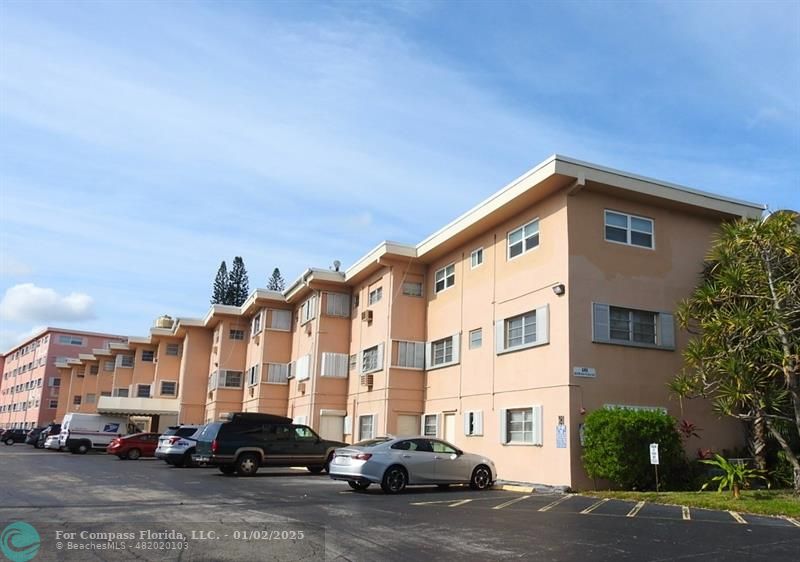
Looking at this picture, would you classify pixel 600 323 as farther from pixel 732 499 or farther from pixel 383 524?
pixel 383 524

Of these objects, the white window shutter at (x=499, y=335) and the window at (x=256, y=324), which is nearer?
the white window shutter at (x=499, y=335)

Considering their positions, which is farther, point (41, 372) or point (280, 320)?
point (41, 372)

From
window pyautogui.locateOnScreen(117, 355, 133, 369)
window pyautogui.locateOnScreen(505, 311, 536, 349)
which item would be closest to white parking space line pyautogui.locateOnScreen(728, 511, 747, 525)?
window pyautogui.locateOnScreen(505, 311, 536, 349)

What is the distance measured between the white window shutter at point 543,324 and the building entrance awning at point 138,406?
3515 cm

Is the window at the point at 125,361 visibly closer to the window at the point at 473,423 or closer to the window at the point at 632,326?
the window at the point at 473,423

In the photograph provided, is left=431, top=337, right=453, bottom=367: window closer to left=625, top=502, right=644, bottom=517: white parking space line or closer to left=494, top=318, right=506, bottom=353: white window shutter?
left=494, top=318, right=506, bottom=353: white window shutter

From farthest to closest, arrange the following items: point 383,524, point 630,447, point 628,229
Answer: point 628,229
point 630,447
point 383,524

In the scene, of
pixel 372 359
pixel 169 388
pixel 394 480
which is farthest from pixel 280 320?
pixel 394 480

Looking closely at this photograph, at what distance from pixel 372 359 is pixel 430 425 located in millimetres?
4194

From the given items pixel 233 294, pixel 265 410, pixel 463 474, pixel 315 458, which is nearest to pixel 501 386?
pixel 463 474

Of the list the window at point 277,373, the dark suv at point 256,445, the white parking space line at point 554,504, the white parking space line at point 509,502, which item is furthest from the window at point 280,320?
the white parking space line at point 509,502

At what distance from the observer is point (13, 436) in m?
60.2

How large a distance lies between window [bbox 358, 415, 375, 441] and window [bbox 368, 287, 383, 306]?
15.8ft

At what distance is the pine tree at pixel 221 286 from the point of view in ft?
243
